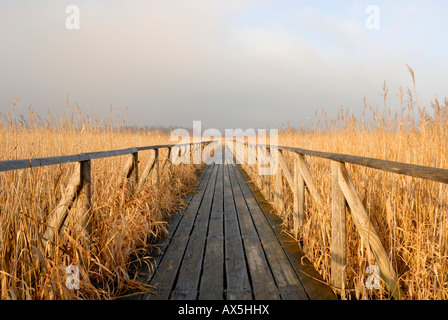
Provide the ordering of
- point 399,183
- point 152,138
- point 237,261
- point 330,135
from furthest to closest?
point 152,138 → point 330,135 → point 237,261 → point 399,183

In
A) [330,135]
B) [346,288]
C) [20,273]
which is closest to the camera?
[20,273]

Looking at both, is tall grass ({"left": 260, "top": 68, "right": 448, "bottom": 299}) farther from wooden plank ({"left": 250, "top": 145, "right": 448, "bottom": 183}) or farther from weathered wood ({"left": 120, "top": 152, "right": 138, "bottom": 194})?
weathered wood ({"left": 120, "top": 152, "right": 138, "bottom": 194})

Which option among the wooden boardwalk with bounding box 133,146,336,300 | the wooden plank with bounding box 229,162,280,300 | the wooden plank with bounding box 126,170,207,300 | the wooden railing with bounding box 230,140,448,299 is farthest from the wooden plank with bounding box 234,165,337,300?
the wooden plank with bounding box 126,170,207,300

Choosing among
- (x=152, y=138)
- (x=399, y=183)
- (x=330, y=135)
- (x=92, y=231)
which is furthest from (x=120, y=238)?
(x=152, y=138)

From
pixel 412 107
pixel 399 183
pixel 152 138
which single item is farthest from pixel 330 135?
pixel 152 138

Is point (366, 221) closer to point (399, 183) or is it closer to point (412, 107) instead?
point (399, 183)

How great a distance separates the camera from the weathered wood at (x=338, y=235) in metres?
1.69

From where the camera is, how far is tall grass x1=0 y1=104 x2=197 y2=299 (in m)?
1.36

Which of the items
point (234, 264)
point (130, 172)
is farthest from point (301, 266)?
point (130, 172)

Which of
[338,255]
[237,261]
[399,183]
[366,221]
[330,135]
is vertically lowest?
[237,261]

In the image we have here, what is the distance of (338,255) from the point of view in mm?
1720

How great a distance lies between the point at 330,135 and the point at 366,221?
229cm
